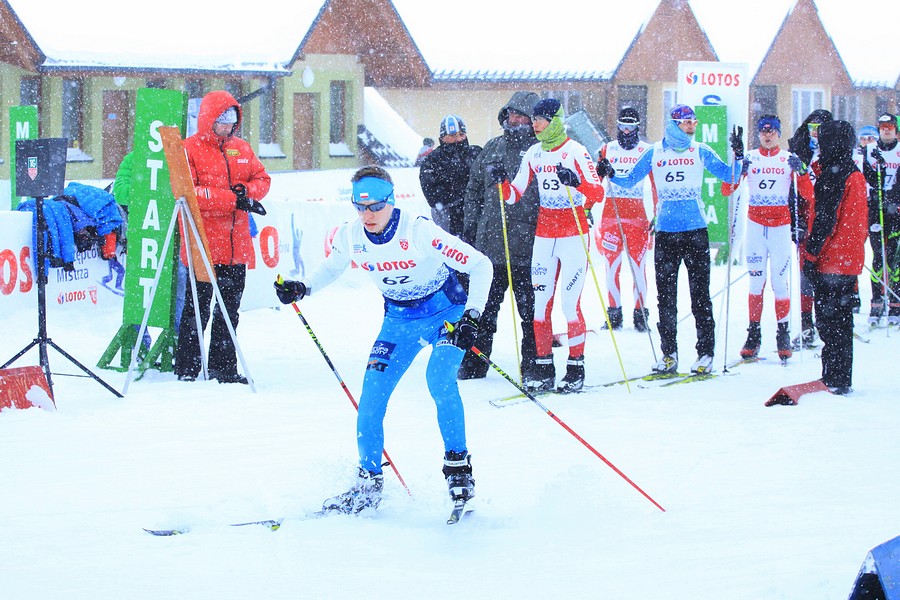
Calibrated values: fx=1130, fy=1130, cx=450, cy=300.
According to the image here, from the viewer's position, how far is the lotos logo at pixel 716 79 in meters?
15.9

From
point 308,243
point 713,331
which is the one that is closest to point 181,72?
point 308,243

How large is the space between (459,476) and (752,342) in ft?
17.2

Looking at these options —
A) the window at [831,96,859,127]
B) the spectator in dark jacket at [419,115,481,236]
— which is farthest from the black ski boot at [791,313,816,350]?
the window at [831,96,859,127]

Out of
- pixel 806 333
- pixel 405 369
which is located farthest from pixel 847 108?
pixel 405 369

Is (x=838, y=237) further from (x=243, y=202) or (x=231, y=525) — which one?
(x=231, y=525)

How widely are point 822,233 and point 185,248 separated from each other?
464 centimetres

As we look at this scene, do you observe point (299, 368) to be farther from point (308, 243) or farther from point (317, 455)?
point (308, 243)

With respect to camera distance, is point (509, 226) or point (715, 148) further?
point (715, 148)

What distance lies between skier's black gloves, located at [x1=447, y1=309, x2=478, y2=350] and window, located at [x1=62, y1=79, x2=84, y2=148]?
1741 centimetres

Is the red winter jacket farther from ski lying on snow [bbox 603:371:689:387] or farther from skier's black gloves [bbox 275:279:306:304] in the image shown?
skier's black gloves [bbox 275:279:306:304]

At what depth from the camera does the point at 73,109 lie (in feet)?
69.2

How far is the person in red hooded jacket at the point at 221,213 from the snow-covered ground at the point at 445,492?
0.94 feet

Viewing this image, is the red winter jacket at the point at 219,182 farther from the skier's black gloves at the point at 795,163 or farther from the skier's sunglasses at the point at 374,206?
the skier's black gloves at the point at 795,163

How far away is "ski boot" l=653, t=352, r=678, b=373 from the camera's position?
9031 millimetres
